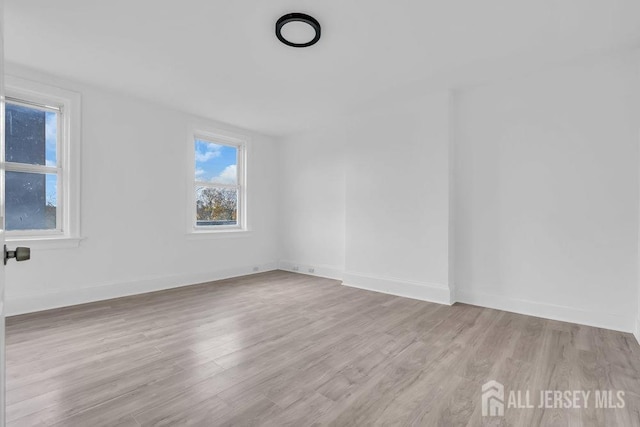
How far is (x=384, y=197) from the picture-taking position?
13.6 feet

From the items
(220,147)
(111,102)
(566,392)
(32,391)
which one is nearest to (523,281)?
(566,392)

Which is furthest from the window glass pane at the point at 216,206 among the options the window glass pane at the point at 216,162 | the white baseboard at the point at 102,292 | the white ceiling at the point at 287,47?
the white ceiling at the point at 287,47

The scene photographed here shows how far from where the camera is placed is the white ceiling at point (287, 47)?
86.9 inches

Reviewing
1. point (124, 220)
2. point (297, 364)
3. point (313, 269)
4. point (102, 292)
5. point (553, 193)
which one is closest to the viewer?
point (297, 364)

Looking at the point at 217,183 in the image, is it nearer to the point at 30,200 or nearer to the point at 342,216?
the point at 342,216

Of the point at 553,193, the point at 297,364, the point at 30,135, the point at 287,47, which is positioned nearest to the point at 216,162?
the point at 30,135

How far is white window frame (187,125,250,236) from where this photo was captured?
4516 millimetres

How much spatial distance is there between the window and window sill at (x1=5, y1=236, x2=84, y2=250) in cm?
144

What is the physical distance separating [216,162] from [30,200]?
92.3 inches

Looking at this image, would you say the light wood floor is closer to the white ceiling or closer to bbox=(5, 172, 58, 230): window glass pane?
bbox=(5, 172, 58, 230): window glass pane

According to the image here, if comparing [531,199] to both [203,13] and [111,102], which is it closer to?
[203,13]

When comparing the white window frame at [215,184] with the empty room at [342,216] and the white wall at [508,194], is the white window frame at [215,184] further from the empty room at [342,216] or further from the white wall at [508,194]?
the white wall at [508,194]

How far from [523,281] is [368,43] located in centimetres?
286

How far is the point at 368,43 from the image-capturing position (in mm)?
2639
